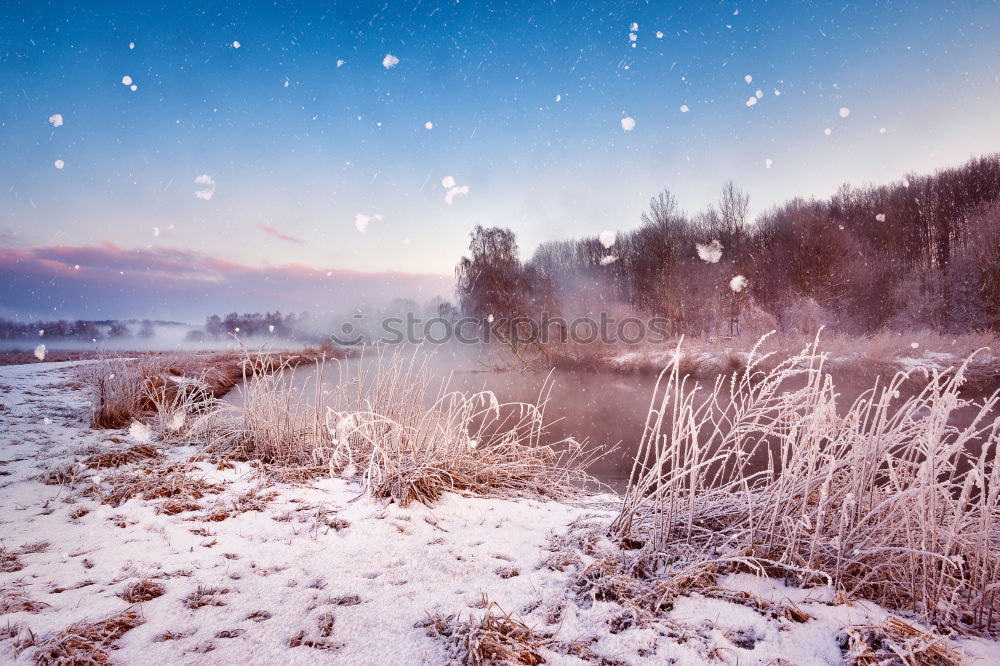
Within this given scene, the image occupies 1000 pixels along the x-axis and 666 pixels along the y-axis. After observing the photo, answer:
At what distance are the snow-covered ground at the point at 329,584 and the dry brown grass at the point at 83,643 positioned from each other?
0.08 feet

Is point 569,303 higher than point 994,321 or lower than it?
higher

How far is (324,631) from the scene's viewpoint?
1.51 metres

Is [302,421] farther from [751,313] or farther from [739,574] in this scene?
[751,313]

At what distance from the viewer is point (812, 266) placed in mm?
25484

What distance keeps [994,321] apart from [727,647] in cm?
2540

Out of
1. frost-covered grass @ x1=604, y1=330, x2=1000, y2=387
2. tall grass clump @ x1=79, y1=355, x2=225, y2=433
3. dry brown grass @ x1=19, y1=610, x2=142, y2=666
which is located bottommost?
frost-covered grass @ x1=604, y1=330, x2=1000, y2=387

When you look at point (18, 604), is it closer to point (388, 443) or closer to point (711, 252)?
point (388, 443)

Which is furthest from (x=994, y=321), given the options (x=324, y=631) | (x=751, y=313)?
(x=324, y=631)

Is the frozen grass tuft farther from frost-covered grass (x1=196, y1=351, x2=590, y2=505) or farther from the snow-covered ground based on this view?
frost-covered grass (x1=196, y1=351, x2=590, y2=505)

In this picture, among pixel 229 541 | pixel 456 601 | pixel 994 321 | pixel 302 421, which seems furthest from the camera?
pixel 994 321

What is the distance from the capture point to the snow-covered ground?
4.66 ft

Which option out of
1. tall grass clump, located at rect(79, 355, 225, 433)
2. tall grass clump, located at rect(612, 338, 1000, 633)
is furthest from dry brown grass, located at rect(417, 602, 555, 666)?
tall grass clump, located at rect(79, 355, 225, 433)

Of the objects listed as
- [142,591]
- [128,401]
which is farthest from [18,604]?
[128,401]

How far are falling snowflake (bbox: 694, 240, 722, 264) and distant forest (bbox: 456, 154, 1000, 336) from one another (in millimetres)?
67
